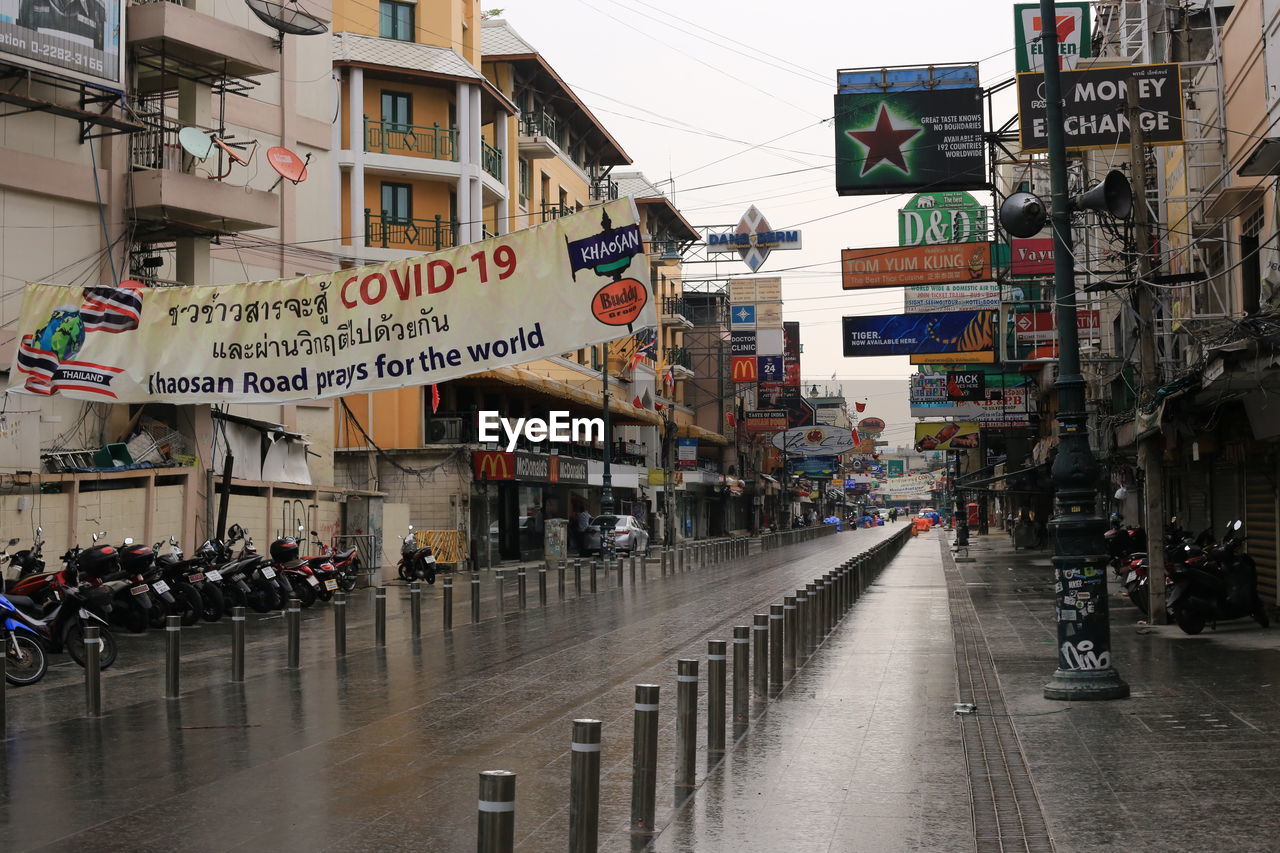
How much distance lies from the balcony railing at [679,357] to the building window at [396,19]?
3494 cm

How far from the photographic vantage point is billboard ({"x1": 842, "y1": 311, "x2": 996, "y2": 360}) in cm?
2975

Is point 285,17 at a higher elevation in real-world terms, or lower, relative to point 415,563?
higher

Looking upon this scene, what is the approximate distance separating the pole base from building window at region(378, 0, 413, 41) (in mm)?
37394

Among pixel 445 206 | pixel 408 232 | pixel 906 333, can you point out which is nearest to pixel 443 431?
pixel 408 232

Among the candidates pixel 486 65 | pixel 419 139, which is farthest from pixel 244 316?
pixel 486 65

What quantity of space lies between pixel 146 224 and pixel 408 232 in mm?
17682

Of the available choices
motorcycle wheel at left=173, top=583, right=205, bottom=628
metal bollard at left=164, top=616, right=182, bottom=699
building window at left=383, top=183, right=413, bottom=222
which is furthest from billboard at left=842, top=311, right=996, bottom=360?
metal bollard at left=164, top=616, right=182, bottom=699

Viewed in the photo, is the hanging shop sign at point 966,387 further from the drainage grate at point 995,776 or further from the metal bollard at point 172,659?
the metal bollard at point 172,659

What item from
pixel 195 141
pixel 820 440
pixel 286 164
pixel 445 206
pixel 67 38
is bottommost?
pixel 820 440

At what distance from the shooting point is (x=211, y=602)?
21359 mm

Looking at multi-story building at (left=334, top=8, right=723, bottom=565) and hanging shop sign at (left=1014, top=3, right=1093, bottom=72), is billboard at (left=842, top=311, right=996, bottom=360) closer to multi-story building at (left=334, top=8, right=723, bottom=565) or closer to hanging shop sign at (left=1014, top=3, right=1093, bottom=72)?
hanging shop sign at (left=1014, top=3, right=1093, bottom=72)

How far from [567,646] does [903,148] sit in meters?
10.1

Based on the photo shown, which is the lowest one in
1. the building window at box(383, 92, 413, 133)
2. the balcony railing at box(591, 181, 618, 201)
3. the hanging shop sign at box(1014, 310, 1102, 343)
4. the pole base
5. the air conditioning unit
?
the pole base

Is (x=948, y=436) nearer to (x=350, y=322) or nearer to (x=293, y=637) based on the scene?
(x=350, y=322)
